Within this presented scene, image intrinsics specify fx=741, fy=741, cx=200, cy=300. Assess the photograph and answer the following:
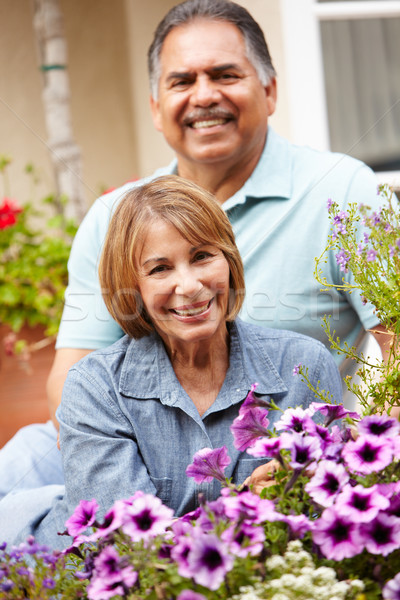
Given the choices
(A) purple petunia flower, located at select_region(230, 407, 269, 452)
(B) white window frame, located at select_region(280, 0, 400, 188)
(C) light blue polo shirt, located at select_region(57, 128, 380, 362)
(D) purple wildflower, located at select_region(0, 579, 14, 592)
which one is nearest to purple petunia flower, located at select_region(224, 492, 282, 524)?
(A) purple petunia flower, located at select_region(230, 407, 269, 452)

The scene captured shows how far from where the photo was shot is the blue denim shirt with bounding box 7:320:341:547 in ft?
5.02

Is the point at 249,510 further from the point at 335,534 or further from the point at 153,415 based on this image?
the point at 153,415

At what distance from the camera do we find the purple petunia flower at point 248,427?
1266 millimetres

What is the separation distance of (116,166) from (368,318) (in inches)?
132

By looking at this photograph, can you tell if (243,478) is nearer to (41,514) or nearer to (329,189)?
(41,514)

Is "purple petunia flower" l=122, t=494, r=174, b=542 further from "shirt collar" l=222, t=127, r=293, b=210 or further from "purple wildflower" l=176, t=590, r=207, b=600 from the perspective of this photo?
"shirt collar" l=222, t=127, r=293, b=210

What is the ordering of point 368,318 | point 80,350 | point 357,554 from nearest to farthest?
1. point 357,554
2. point 368,318
3. point 80,350

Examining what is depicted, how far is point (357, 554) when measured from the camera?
3.44 ft

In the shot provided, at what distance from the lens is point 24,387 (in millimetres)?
3443

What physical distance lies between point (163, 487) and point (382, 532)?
64 centimetres

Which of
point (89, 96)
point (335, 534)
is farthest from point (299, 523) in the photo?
point (89, 96)

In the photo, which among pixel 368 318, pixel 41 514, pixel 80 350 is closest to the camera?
pixel 41 514

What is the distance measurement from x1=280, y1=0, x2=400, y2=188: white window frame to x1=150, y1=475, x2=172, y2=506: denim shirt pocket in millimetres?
2597

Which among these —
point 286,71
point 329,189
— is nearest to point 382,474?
point 329,189
